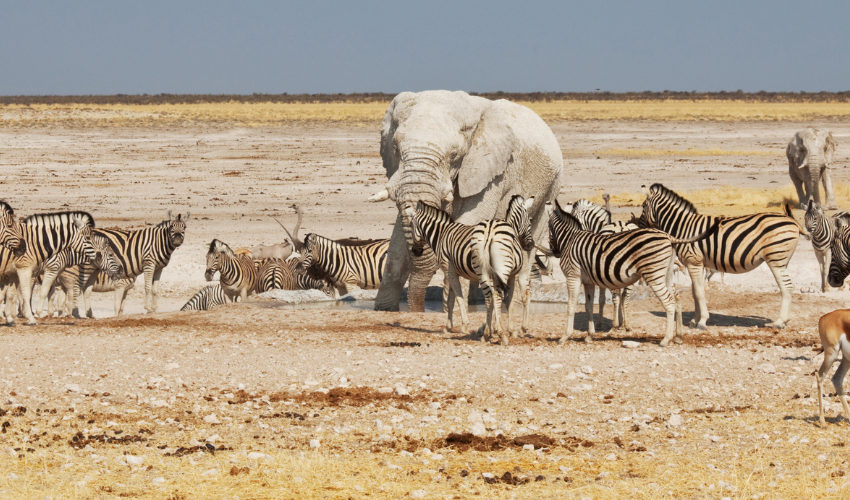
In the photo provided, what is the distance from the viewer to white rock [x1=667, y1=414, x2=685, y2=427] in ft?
24.3

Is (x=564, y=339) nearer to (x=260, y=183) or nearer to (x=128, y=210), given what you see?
(x=128, y=210)

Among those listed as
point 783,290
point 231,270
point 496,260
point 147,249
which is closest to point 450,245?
point 496,260

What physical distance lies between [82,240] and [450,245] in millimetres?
5398

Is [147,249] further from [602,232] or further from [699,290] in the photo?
[699,290]

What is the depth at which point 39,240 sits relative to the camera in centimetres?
1266

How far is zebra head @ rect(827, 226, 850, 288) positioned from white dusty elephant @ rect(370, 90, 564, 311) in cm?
385

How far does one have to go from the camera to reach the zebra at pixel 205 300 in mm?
15289

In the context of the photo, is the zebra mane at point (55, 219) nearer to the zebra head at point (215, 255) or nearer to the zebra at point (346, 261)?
the zebra head at point (215, 255)

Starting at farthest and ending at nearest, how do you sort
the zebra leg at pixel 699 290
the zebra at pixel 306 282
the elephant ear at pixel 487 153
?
the zebra at pixel 306 282 → the elephant ear at pixel 487 153 → the zebra leg at pixel 699 290

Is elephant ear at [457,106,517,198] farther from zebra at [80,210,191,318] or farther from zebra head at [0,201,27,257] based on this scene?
zebra head at [0,201,27,257]

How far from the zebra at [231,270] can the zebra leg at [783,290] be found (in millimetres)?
7530

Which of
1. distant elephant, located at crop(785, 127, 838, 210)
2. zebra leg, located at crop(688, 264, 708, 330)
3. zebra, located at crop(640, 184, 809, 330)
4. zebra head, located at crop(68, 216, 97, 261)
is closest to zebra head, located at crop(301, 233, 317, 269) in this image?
zebra head, located at crop(68, 216, 97, 261)

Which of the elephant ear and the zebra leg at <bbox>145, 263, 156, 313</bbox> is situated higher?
the elephant ear

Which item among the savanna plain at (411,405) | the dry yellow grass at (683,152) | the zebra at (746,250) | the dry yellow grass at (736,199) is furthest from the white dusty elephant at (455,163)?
the dry yellow grass at (683,152)
